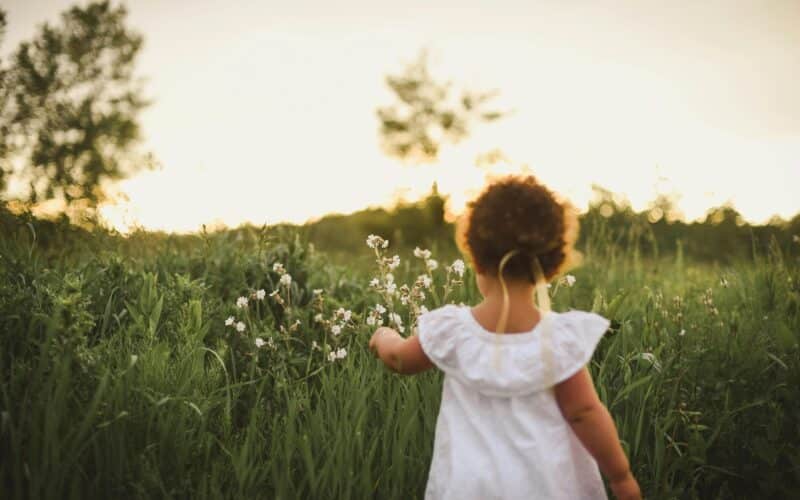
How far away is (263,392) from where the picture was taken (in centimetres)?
305

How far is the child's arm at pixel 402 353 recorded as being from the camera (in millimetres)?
1928

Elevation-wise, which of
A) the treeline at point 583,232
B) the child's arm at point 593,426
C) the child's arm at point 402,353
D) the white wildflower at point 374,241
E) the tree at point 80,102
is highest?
the tree at point 80,102

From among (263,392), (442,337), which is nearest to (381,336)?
(442,337)

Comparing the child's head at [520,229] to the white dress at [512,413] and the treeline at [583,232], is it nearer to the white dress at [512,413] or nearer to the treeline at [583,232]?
the white dress at [512,413]

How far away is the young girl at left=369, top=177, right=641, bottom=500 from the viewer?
1710mm

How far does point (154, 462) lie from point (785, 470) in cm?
291

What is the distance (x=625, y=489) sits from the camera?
5.74 ft

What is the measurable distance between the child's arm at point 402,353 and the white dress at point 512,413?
0.08 meters

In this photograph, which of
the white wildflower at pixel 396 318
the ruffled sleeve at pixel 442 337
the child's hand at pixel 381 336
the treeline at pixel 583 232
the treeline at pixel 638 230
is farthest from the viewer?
the treeline at pixel 638 230

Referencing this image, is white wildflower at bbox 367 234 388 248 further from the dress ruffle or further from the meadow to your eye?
the dress ruffle

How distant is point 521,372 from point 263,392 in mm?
1796

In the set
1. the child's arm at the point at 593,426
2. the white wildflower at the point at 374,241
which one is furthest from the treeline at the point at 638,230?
the child's arm at the point at 593,426

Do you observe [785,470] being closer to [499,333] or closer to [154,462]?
[499,333]

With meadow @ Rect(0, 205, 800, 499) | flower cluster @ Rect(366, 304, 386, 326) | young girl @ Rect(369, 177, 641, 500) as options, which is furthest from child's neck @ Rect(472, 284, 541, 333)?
flower cluster @ Rect(366, 304, 386, 326)
